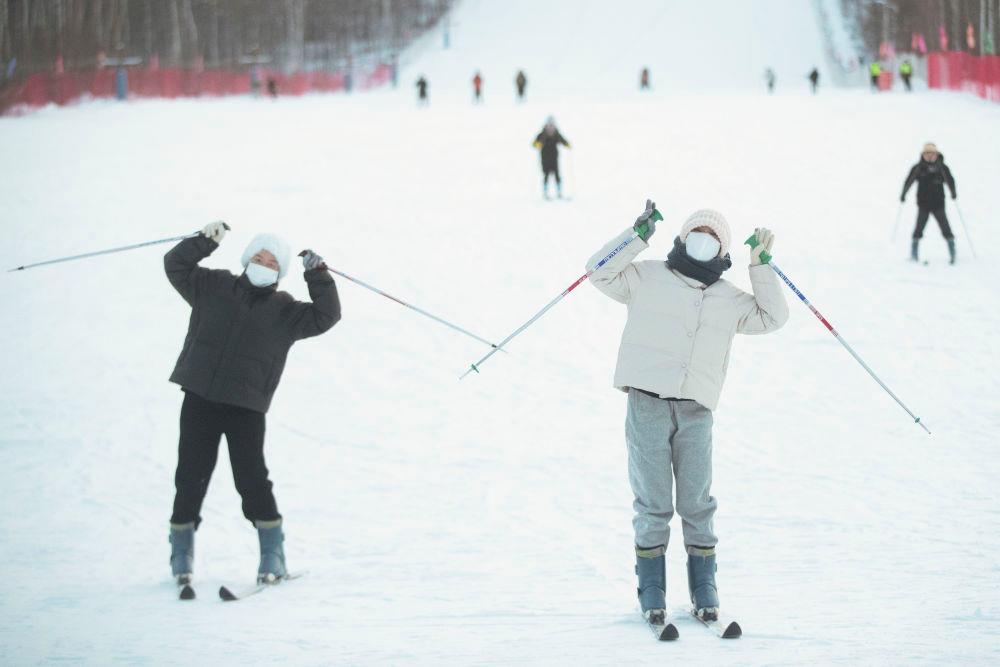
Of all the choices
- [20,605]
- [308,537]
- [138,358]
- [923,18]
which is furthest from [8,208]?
[923,18]

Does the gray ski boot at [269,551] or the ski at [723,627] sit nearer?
the ski at [723,627]

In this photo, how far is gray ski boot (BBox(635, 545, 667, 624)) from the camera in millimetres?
4125

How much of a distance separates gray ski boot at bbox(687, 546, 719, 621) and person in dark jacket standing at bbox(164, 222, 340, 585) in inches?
Result: 68.1

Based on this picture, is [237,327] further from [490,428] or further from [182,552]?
→ [490,428]

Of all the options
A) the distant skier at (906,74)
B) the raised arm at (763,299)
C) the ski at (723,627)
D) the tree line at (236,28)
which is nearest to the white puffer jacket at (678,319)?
the raised arm at (763,299)

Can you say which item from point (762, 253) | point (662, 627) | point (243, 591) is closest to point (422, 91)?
point (243, 591)

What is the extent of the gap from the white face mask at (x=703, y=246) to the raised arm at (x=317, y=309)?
1.51m

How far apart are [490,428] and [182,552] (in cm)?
400

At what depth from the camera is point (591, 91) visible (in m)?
44.3

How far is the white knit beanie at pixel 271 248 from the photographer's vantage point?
4859 millimetres

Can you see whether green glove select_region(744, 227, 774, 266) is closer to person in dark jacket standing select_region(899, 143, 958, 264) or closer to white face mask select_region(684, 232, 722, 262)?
white face mask select_region(684, 232, 722, 262)

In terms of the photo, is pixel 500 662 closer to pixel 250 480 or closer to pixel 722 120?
pixel 250 480

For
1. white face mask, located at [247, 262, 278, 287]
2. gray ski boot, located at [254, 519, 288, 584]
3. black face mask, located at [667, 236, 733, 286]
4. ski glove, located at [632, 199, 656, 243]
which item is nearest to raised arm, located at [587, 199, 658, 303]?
ski glove, located at [632, 199, 656, 243]

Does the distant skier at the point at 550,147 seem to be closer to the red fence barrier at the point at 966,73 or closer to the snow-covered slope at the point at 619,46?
the red fence barrier at the point at 966,73
